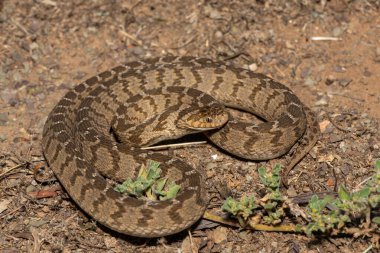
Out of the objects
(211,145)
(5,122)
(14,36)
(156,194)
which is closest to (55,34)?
(14,36)

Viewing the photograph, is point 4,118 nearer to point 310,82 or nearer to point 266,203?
point 266,203

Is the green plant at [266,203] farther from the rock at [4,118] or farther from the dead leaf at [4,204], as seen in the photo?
the rock at [4,118]

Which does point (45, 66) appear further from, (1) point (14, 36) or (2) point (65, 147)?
(2) point (65, 147)

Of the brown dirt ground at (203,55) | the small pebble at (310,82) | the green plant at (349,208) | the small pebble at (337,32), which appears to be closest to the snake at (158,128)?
the brown dirt ground at (203,55)

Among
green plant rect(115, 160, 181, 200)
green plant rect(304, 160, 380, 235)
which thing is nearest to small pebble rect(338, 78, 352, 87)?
green plant rect(304, 160, 380, 235)

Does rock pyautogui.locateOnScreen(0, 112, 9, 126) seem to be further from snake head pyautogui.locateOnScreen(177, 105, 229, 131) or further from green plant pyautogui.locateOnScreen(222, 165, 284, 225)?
green plant pyautogui.locateOnScreen(222, 165, 284, 225)

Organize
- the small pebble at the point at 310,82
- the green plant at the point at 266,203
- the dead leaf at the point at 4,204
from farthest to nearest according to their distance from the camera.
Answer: the small pebble at the point at 310,82 → the dead leaf at the point at 4,204 → the green plant at the point at 266,203
